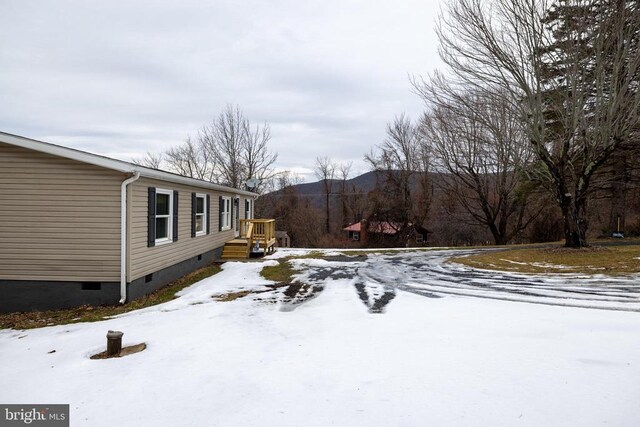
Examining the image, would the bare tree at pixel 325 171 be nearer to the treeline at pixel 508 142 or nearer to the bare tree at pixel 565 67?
the treeline at pixel 508 142

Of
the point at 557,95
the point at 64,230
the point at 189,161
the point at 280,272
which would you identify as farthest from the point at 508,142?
the point at 189,161

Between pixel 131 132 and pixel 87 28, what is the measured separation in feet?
62.0

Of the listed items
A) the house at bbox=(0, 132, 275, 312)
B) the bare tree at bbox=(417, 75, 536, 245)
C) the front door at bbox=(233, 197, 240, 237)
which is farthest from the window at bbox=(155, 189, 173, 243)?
the bare tree at bbox=(417, 75, 536, 245)

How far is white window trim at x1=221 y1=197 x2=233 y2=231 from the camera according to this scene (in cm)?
1451

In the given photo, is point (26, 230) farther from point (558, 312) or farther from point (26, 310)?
point (558, 312)

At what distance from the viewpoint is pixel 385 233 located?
3488 cm

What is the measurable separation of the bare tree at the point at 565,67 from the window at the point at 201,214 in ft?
35.1

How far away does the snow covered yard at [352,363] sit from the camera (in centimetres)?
297

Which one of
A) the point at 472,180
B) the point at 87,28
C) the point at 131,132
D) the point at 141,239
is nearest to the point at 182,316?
the point at 141,239

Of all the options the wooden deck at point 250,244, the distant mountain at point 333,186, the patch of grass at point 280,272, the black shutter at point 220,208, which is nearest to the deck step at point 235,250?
the wooden deck at point 250,244

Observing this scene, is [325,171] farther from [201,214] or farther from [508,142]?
[201,214]

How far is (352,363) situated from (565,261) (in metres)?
10.0

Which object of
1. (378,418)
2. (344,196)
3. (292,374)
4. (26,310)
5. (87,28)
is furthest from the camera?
(344,196)

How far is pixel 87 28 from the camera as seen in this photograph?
11773 millimetres
